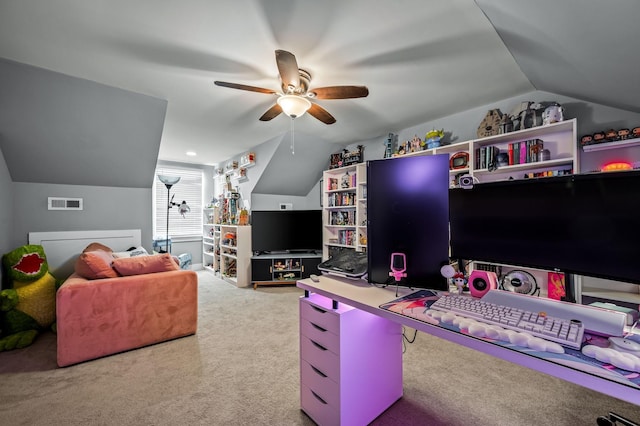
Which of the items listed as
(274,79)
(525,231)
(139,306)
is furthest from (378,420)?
(274,79)

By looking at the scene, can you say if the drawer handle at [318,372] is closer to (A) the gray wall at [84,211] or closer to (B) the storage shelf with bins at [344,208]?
(B) the storage shelf with bins at [344,208]

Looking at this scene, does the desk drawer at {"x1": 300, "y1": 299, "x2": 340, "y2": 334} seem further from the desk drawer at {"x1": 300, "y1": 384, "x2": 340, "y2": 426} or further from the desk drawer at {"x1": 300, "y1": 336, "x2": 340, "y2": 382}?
the desk drawer at {"x1": 300, "y1": 384, "x2": 340, "y2": 426}

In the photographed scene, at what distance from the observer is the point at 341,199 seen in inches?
176

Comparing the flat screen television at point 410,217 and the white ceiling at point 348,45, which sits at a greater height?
the white ceiling at point 348,45

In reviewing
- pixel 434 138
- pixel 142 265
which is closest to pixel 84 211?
pixel 142 265

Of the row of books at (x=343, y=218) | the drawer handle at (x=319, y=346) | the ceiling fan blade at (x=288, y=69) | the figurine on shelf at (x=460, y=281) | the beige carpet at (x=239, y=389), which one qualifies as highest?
the ceiling fan blade at (x=288, y=69)

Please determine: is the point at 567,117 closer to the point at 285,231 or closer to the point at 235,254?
the point at 285,231

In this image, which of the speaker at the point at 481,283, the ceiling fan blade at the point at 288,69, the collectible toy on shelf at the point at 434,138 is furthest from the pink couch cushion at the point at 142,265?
the collectible toy on shelf at the point at 434,138

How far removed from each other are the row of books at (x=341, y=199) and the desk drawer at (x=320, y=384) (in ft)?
9.56

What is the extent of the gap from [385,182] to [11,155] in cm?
399

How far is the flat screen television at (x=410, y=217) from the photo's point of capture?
134 centimetres

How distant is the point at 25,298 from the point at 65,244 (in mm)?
931

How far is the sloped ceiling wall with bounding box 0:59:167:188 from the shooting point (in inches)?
97.6

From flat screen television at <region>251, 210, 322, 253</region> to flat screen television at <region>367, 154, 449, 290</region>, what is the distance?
127 inches
